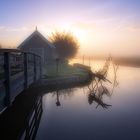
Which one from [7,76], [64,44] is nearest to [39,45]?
Answer: [64,44]

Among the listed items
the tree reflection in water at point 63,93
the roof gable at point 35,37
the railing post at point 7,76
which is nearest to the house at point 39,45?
the roof gable at point 35,37

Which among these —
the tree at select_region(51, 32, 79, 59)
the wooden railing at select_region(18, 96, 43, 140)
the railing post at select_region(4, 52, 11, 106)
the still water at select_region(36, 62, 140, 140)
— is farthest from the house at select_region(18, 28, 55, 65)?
the railing post at select_region(4, 52, 11, 106)

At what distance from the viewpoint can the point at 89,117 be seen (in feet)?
29.9

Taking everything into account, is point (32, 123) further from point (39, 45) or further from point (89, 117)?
point (39, 45)

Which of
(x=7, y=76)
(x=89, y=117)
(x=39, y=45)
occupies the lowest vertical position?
(x=89, y=117)

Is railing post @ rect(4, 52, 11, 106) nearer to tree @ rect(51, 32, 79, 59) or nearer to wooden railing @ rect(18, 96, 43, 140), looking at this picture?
wooden railing @ rect(18, 96, 43, 140)

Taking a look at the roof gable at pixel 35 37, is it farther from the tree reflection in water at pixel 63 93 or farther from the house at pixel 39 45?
the tree reflection in water at pixel 63 93

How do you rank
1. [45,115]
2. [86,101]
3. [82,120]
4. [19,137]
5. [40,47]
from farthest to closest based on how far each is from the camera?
[40,47], [86,101], [45,115], [82,120], [19,137]

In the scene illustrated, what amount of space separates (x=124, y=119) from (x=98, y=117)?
1.13 metres

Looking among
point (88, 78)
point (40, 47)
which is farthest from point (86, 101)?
point (40, 47)

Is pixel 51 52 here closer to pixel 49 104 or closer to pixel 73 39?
pixel 73 39

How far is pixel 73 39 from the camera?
38.6 metres

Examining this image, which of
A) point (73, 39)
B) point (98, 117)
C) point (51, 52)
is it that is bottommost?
point (98, 117)

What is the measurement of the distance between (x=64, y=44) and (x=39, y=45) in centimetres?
919
